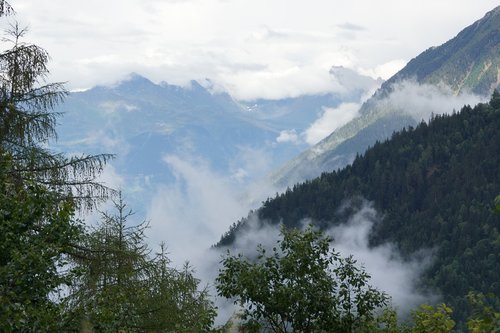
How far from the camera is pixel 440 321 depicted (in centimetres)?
2052

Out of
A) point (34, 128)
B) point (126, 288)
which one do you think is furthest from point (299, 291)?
point (34, 128)

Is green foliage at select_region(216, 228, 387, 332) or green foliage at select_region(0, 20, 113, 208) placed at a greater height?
green foliage at select_region(0, 20, 113, 208)

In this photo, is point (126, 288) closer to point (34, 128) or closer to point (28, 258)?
point (34, 128)

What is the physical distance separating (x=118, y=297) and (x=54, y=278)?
2.79 metres

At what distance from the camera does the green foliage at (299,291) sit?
22.6m

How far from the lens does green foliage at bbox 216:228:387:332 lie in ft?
74.0

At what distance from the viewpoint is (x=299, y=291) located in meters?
22.3

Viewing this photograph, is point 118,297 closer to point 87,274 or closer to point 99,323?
point 99,323

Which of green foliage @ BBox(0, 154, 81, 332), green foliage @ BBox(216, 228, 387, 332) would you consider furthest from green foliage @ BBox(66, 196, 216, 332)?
green foliage @ BBox(216, 228, 387, 332)

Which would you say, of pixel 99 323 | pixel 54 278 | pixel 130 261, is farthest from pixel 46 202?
pixel 130 261

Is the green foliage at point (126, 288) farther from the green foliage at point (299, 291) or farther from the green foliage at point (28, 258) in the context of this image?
the green foliage at point (299, 291)

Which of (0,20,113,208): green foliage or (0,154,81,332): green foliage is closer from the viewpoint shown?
(0,154,81,332): green foliage

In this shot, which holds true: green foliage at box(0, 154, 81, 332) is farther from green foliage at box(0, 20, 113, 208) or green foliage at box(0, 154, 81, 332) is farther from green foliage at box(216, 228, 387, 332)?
green foliage at box(216, 228, 387, 332)

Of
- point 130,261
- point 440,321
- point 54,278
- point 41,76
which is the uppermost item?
point 41,76
